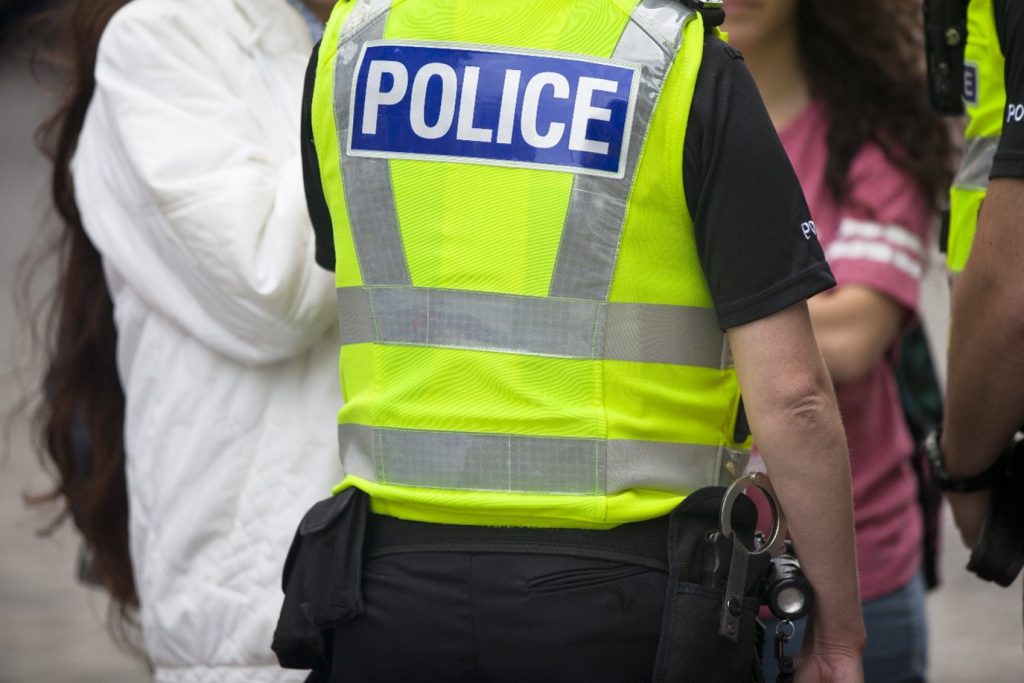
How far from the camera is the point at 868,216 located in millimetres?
2920

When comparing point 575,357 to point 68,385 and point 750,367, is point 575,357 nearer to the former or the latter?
point 750,367

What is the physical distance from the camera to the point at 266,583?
2514mm

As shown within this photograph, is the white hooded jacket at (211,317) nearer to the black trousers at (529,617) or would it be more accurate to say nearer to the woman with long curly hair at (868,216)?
the black trousers at (529,617)

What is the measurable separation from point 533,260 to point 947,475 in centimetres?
92

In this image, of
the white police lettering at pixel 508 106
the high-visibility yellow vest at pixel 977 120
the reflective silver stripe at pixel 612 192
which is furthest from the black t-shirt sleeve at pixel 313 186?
the high-visibility yellow vest at pixel 977 120

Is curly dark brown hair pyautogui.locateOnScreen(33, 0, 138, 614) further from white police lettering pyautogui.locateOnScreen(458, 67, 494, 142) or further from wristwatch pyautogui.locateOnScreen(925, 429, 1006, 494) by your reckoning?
wristwatch pyautogui.locateOnScreen(925, 429, 1006, 494)

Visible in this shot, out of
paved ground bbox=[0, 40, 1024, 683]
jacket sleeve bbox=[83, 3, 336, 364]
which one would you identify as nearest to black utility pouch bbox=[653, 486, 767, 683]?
jacket sleeve bbox=[83, 3, 336, 364]

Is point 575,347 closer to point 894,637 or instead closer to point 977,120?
point 977,120

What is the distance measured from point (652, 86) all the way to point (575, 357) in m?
0.36

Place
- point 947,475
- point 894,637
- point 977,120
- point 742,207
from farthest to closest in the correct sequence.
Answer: point 894,637, point 947,475, point 977,120, point 742,207

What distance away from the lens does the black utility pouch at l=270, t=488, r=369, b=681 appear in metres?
2.06

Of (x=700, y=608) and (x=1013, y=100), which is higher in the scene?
(x=1013, y=100)

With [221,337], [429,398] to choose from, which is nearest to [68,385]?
[221,337]

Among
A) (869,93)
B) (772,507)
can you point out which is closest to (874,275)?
(869,93)
